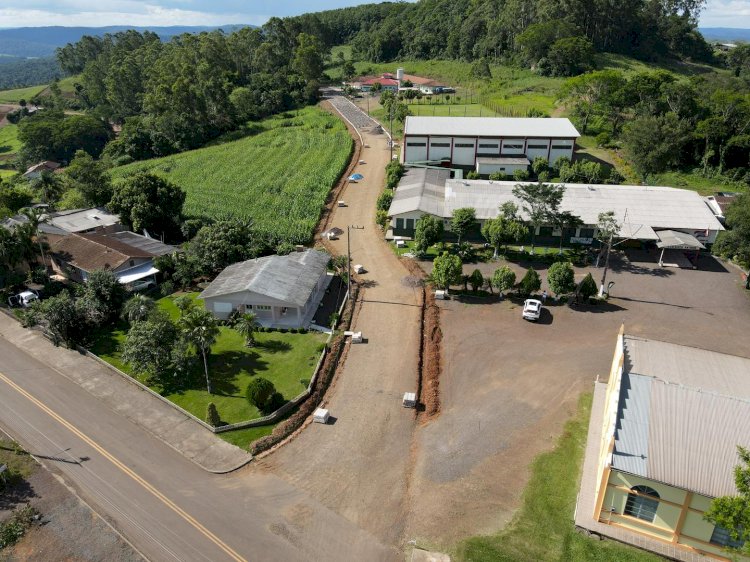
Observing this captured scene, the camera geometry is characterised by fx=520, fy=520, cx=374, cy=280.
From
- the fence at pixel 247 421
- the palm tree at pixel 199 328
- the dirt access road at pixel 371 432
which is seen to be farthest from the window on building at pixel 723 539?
the palm tree at pixel 199 328

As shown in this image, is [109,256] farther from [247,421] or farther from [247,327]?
[247,421]

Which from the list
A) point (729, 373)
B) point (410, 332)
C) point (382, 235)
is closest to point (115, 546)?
point (410, 332)

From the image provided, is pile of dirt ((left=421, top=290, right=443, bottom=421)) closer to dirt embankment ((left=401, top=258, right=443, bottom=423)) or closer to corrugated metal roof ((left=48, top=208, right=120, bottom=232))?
dirt embankment ((left=401, top=258, right=443, bottom=423))

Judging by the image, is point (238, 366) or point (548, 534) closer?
point (548, 534)

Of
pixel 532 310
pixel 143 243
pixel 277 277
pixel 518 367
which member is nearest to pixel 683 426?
pixel 518 367

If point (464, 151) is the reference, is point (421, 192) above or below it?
below

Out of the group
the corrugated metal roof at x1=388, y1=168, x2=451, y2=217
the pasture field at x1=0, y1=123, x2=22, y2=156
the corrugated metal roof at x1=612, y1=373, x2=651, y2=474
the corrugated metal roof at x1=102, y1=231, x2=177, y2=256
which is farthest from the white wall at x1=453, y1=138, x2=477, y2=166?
the pasture field at x1=0, y1=123, x2=22, y2=156
